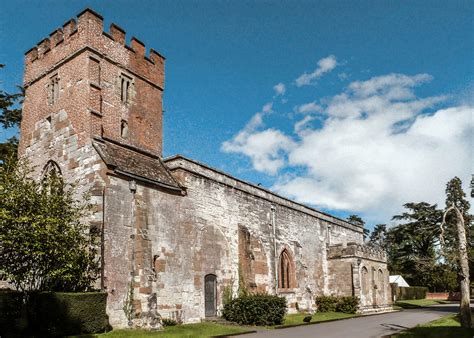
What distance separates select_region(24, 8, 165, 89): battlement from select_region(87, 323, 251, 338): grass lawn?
516 inches

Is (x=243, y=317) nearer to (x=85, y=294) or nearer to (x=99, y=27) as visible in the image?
(x=85, y=294)

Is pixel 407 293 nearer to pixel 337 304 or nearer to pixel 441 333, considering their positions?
pixel 337 304

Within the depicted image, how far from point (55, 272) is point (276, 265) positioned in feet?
51.1

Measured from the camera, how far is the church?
60.0ft

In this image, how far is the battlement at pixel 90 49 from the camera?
2166 centimetres

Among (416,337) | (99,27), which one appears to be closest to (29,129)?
(99,27)

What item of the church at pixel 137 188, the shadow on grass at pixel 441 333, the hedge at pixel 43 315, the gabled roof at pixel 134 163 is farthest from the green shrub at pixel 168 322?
the shadow on grass at pixel 441 333

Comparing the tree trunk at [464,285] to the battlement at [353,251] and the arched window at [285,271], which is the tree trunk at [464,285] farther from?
the battlement at [353,251]

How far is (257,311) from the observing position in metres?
21.4

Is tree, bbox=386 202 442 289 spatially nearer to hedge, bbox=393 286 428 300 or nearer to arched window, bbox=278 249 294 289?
hedge, bbox=393 286 428 300

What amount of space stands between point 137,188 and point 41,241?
16.3 ft

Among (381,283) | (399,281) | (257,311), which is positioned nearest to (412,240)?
(399,281)

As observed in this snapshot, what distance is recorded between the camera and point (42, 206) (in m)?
16.2

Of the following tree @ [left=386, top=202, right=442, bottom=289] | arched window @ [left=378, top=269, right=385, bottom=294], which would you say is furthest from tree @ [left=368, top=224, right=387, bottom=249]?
arched window @ [left=378, top=269, right=385, bottom=294]
